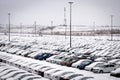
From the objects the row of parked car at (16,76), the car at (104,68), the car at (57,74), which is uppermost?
the row of parked car at (16,76)

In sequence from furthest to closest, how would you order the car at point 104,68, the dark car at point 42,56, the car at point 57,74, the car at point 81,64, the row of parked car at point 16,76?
the dark car at point 42,56, the car at point 81,64, the car at point 104,68, the car at point 57,74, the row of parked car at point 16,76

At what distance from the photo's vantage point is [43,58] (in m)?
30.3

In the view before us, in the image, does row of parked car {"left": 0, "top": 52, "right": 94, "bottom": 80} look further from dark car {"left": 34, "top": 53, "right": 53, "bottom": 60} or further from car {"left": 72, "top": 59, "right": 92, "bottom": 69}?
dark car {"left": 34, "top": 53, "right": 53, "bottom": 60}

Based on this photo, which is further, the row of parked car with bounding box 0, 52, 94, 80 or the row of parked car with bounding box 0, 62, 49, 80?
the row of parked car with bounding box 0, 52, 94, 80

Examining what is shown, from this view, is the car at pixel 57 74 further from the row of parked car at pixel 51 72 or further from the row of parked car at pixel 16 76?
the row of parked car at pixel 16 76

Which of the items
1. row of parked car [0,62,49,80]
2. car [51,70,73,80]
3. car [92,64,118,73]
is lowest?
car [92,64,118,73]

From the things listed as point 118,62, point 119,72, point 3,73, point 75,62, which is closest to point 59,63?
point 75,62

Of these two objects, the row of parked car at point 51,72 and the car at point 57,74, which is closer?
the row of parked car at point 51,72

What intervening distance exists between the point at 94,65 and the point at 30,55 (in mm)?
12384

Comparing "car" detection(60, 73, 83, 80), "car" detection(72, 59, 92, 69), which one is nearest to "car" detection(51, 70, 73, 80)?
"car" detection(60, 73, 83, 80)

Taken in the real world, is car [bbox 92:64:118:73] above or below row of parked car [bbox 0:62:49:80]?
below

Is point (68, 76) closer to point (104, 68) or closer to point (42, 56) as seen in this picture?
point (104, 68)

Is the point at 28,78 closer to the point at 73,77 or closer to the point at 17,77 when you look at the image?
the point at 17,77

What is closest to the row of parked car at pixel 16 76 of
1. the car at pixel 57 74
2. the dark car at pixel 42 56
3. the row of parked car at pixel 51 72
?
the car at pixel 57 74
